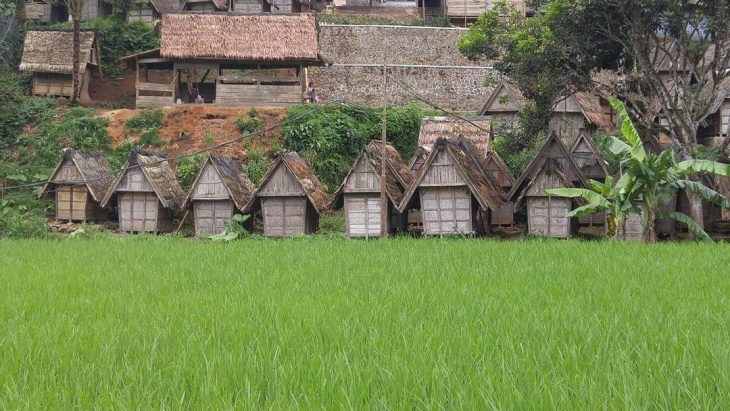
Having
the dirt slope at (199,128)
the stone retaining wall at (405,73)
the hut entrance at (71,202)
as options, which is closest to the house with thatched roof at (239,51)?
the dirt slope at (199,128)

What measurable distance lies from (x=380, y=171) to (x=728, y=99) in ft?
41.4

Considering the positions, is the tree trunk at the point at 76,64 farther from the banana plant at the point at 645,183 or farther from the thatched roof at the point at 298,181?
the banana plant at the point at 645,183

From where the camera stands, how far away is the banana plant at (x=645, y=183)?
43.7 feet

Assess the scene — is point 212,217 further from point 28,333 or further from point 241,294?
point 28,333

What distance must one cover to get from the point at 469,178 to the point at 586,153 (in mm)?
4432

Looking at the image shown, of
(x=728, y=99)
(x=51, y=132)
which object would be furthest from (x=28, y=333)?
(x=728, y=99)

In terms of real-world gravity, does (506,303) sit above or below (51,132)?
below

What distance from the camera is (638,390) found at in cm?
297

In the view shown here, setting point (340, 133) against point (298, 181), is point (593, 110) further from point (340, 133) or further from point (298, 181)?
point (298, 181)

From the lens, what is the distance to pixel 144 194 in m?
19.1

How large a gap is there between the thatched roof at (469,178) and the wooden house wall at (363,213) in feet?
2.67

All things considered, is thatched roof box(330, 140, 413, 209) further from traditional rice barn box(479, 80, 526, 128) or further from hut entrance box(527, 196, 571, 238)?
traditional rice barn box(479, 80, 526, 128)

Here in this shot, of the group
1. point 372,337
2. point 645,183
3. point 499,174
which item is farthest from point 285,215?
point 372,337

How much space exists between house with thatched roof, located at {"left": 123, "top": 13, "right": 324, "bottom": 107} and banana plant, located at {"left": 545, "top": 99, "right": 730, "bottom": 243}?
549 inches
